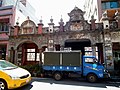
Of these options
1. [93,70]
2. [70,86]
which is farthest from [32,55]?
[70,86]

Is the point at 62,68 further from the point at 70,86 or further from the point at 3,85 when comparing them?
the point at 3,85

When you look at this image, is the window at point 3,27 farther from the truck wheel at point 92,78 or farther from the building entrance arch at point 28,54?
the truck wheel at point 92,78

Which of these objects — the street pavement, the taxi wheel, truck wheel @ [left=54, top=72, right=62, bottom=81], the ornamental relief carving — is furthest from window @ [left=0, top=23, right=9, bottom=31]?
the ornamental relief carving

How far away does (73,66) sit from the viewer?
36.6ft

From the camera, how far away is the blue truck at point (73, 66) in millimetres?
10656

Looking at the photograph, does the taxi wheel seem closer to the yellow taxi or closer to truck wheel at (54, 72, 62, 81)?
the yellow taxi

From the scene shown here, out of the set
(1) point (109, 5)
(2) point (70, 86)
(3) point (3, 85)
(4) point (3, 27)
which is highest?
(1) point (109, 5)

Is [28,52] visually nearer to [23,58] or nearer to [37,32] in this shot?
[23,58]

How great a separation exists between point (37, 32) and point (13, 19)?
17.4 ft

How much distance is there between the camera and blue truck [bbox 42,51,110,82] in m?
10.7

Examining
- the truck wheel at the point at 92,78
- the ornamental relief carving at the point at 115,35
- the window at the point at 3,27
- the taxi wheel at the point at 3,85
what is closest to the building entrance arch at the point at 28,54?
the window at the point at 3,27

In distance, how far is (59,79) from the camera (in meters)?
11.3

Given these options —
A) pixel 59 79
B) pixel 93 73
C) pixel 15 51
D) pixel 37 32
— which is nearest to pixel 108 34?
pixel 93 73

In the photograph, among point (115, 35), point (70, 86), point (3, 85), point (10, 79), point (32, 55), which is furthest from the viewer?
point (32, 55)
